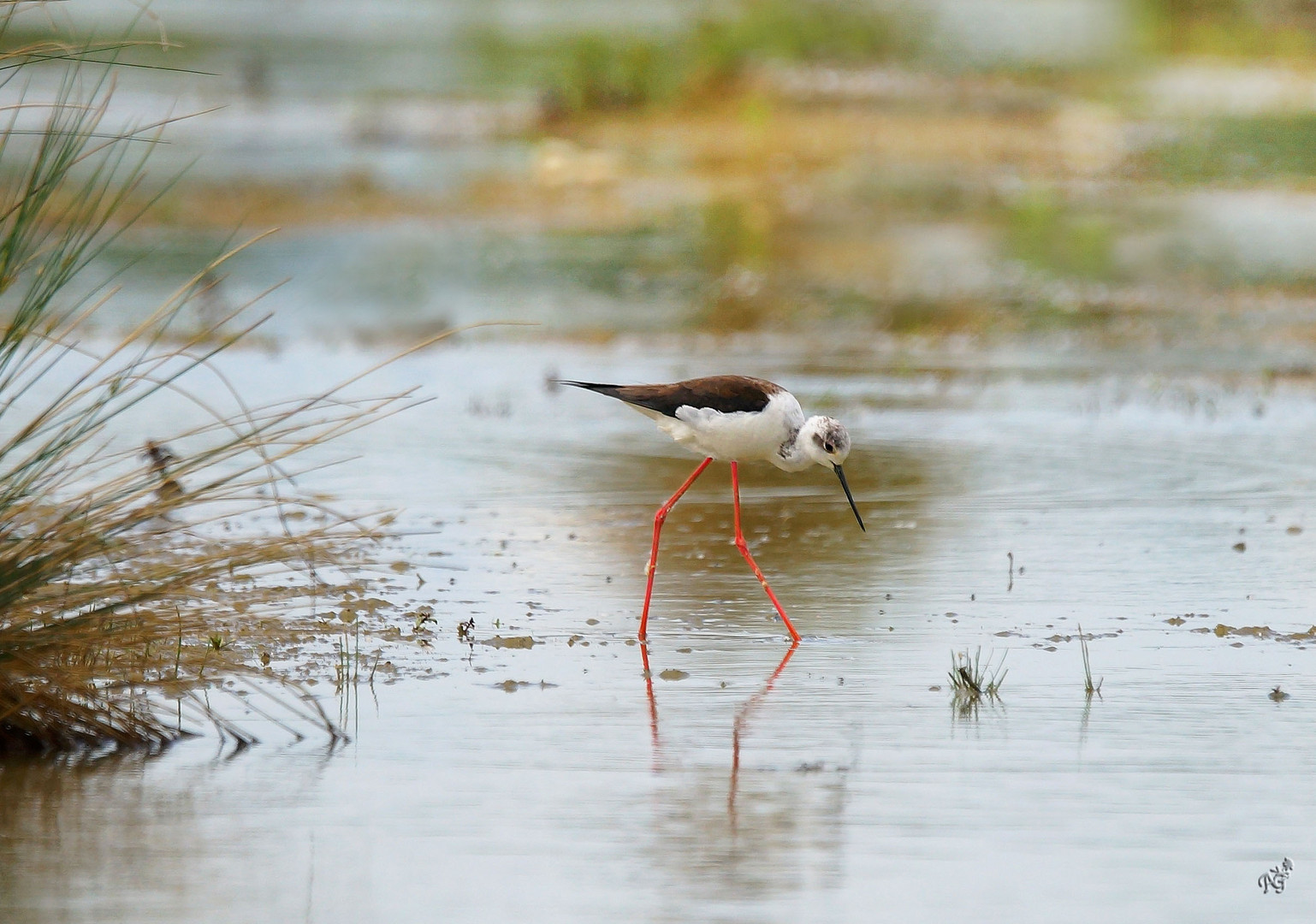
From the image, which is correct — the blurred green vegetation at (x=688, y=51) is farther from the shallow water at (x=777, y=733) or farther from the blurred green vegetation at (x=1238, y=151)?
the shallow water at (x=777, y=733)

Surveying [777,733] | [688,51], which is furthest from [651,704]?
[688,51]

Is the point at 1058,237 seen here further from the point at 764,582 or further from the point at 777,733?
the point at 777,733

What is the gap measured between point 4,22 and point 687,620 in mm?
3512

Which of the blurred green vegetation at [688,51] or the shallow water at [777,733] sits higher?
the blurred green vegetation at [688,51]

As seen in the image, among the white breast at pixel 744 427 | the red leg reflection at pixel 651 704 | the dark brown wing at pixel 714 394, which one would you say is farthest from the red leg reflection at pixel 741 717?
the dark brown wing at pixel 714 394

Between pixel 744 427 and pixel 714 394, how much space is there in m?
0.19

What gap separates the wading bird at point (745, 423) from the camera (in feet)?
25.5

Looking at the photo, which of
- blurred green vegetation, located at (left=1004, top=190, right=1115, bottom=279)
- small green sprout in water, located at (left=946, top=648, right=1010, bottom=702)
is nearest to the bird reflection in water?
small green sprout in water, located at (left=946, top=648, right=1010, bottom=702)

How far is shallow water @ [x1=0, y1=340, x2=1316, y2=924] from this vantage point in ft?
16.0

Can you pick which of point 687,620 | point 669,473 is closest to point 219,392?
point 669,473

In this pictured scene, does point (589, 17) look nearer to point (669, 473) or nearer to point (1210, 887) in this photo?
point (669, 473)

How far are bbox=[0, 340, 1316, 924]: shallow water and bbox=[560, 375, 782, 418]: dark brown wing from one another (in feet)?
2.82

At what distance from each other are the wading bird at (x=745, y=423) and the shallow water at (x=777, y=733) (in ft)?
2.10

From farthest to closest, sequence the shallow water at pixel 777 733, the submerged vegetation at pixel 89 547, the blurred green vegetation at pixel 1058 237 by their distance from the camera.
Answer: the blurred green vegetation at pixel 1058 237 < the submerged vegetation at pixel 89 547 < the shallow water at pixel 777 733
